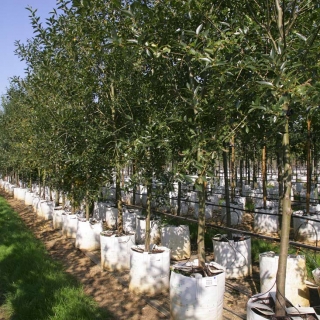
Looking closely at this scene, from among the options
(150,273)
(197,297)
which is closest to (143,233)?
(150,273)

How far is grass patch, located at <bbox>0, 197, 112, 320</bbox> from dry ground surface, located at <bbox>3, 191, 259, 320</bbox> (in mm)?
234

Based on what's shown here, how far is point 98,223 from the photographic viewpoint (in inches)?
303

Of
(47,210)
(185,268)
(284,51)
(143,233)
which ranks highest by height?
(284,51)

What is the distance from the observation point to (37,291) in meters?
4.62

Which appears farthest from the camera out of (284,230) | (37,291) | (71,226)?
(71,226)

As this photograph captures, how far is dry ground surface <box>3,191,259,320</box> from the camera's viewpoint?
4363 millimetres

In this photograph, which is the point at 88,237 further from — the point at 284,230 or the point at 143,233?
the point at 284,230

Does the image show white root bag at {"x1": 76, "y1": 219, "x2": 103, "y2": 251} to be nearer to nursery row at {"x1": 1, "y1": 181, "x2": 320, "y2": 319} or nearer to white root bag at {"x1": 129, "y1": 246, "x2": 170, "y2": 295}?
nursery row at {"x1": 1, "y1": 181, "x2": 320, "y2": 319}

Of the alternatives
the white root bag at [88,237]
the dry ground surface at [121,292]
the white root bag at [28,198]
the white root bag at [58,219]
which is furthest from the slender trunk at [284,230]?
the white root bag at [28,198]

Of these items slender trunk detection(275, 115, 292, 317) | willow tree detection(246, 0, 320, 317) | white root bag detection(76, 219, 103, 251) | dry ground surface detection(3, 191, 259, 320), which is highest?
willow tree detection(246, 0, 320, 317)

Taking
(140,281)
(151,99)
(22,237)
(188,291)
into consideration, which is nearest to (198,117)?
(151,99)

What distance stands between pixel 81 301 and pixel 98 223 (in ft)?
11.2

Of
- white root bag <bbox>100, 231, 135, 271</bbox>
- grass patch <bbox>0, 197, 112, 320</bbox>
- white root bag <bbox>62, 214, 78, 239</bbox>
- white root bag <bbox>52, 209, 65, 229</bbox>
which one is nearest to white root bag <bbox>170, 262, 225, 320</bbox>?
grass patch <bbox>0, 197, 112, 320</bbox>

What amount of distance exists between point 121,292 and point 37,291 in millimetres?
1189
